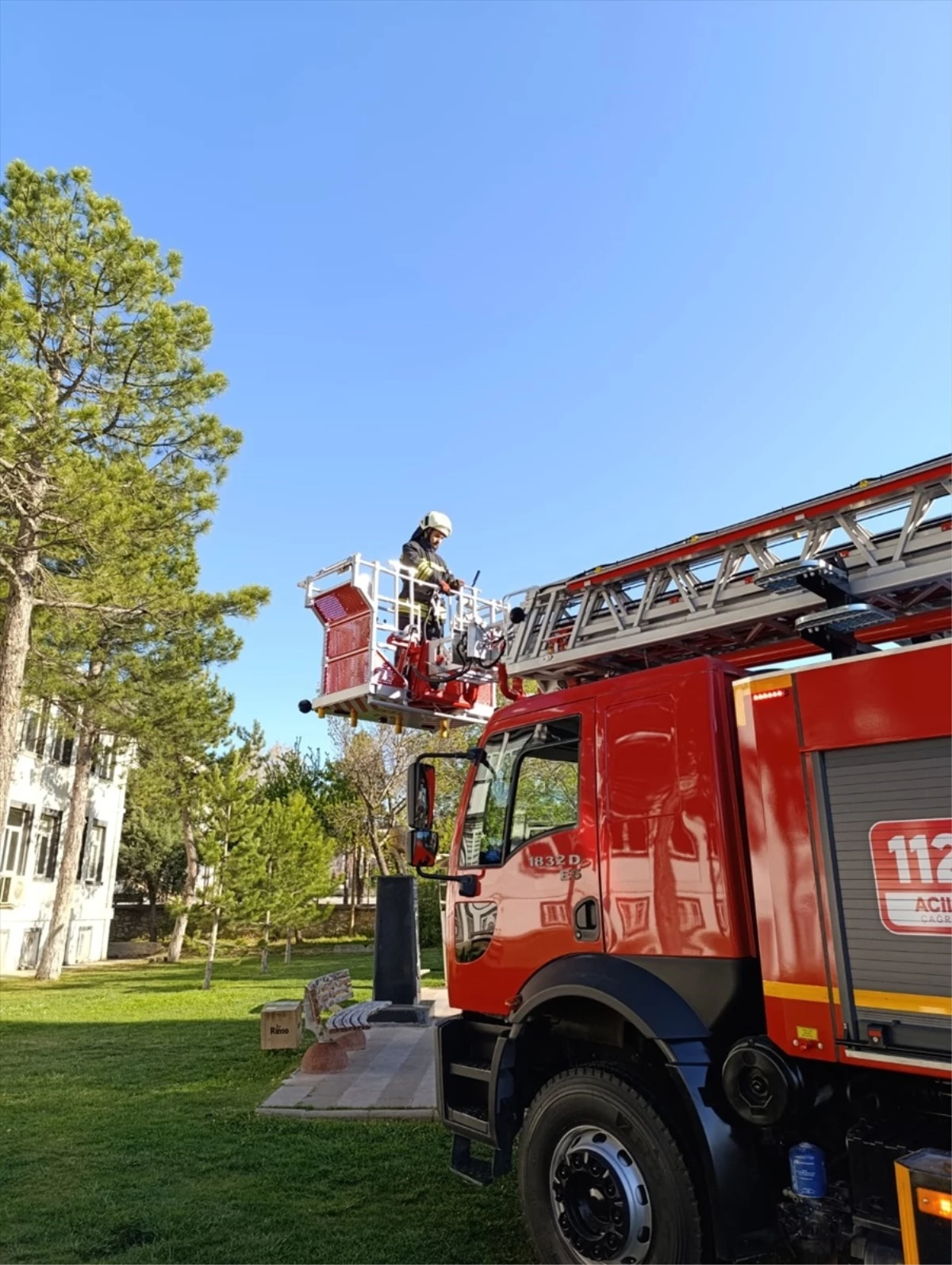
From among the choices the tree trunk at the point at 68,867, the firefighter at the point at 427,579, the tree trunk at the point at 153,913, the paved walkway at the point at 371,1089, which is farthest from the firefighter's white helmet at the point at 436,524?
the tree trunk at the point at 153,913

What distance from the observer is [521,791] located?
16.5ft

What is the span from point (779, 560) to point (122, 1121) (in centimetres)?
695

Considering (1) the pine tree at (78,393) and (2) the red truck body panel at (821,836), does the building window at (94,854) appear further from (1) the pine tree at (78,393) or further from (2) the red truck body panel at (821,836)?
(2) the red truck body panel at (821,836)

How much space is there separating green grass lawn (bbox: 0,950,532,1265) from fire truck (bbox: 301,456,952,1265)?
61cm

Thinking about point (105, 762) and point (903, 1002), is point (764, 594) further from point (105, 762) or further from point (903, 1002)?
point (105, 762)

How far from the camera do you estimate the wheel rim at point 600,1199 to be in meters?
3.73

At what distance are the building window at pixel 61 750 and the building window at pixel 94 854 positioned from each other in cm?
282

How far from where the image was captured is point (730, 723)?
13.7 feet

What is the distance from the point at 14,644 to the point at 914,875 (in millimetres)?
15910

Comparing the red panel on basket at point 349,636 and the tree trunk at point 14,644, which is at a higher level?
the tree trunk at point 14,644

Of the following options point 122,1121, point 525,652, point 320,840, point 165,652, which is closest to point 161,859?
point 320,840

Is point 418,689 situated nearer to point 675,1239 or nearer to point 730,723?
Result: point 730,723

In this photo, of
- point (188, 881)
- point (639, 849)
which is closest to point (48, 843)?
point (188, 881)

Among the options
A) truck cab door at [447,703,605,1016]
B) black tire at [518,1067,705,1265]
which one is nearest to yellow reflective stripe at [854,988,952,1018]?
black tire at [518,1067,705,1265]
